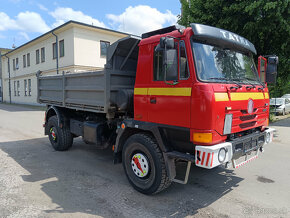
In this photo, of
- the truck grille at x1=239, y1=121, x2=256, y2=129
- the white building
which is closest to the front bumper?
the truck grille at x1=239, y1=121, x2=256, y2=129

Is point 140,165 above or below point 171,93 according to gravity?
below

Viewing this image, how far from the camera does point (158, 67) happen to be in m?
3.71

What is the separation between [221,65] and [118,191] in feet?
8.76

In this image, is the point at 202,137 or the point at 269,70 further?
the point at 269,70

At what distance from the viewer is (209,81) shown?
3213 millimetres

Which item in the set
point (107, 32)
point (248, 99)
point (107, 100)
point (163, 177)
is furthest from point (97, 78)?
point (107, 32)

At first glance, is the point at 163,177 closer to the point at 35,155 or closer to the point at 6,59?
the point at 35,155

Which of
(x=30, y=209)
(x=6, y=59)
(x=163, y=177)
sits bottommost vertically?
(x=30, y=209)

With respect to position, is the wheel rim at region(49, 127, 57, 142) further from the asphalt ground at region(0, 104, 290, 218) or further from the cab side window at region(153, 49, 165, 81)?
the cab side window at region(153, 49, 165, 81)

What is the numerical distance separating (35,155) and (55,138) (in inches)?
26.7

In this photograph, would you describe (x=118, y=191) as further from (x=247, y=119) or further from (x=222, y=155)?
(x=247, y=119)

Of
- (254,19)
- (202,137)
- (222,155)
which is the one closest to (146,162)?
(202,137)

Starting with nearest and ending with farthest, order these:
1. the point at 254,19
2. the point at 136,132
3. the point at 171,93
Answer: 1. the point at 171,93
2. the point at 136,132
3. the point at 254,19

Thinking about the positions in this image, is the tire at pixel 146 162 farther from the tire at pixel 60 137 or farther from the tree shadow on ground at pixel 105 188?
the tire at pixel 60 137
